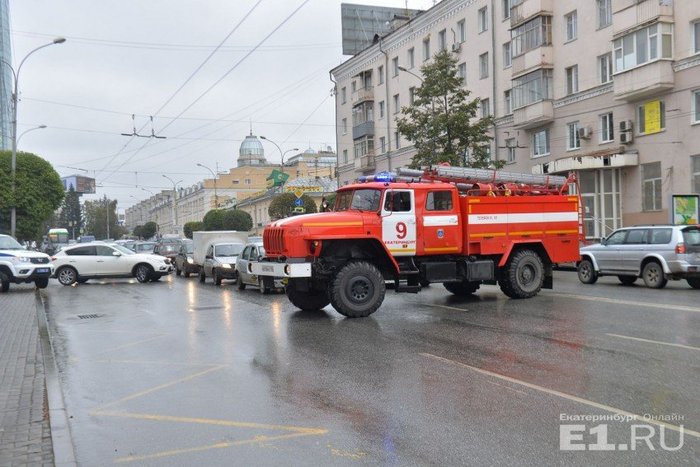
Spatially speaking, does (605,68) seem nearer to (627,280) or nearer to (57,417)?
(627,280)

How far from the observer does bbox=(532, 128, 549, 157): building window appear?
115ft

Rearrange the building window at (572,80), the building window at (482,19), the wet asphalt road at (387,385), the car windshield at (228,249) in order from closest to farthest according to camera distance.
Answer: the wet asphalt road at (387,385) → the car windshield at (228,249) → the building window at (572,80) → the building window at (482,19)

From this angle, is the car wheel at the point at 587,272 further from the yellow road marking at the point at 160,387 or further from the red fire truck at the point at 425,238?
the yellow road marking at the point at 160,387

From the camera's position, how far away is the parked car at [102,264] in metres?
26.0

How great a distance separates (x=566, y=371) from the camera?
7480 millimetres

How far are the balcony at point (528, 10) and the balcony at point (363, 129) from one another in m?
18.4

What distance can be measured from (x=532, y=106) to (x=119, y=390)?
102ft

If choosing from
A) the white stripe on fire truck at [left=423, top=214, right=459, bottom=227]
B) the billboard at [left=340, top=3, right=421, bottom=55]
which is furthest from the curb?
the billboard at [left=340, top=3, right=421, bottom=55]

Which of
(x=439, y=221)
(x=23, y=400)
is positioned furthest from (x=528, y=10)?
(x=23, y=400)

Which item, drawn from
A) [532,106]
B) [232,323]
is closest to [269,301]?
[232,323]

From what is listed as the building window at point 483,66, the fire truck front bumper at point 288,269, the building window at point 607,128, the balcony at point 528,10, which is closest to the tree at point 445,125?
the building window at point 607,128

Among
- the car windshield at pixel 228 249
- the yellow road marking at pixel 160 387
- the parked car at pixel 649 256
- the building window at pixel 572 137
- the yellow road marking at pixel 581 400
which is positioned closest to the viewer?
the yellow road marking at pixel 581 400

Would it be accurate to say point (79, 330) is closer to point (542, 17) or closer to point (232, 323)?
point (232, 323)

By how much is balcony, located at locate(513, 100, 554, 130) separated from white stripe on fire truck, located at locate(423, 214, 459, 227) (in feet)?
71.5
